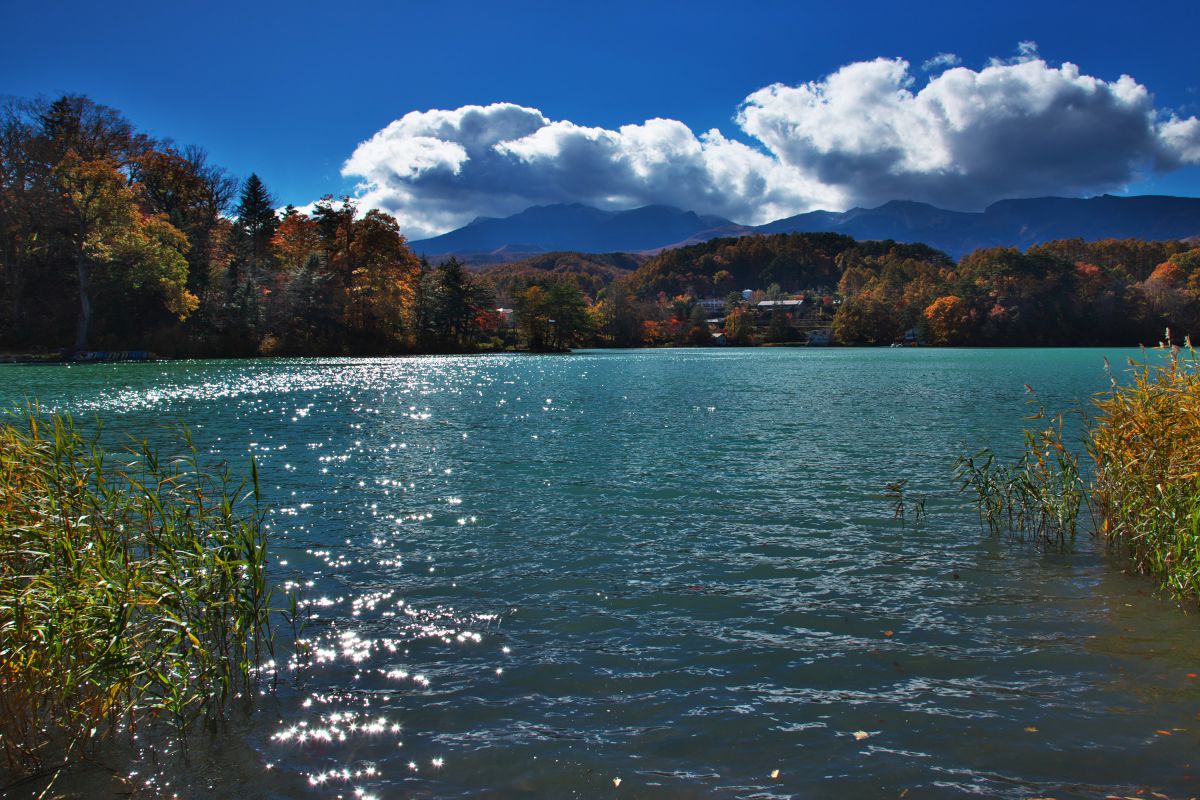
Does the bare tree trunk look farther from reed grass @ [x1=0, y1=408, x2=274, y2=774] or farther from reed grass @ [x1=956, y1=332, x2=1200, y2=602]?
reed grass @ [x1=956, y1=332, x2=1200, y2=602]

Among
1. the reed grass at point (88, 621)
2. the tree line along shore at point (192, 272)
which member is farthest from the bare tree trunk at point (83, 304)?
the reed grass at point (88, 621)

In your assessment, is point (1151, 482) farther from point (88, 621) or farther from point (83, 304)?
point (83, 304)

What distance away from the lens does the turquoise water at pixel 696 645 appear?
5.75m

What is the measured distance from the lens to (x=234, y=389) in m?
42.9

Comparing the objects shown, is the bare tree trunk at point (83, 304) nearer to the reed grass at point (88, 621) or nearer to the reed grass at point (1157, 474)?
the reed grass at point (88, 621)

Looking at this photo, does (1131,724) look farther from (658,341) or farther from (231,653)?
(658,341)

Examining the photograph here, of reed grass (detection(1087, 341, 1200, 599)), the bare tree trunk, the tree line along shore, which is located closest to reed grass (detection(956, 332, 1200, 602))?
reed grass (detection(1087, 341, 1200, 599))

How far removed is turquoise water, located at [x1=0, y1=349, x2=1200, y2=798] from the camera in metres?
5.75

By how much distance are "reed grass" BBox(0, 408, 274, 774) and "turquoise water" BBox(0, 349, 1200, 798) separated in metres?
0.78

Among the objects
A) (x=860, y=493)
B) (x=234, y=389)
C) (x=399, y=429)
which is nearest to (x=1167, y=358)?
(x=860, y=493)

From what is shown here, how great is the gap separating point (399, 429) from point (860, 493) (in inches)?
742

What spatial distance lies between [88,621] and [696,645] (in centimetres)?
618

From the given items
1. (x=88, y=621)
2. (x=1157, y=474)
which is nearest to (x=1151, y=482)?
(x=1157, y=474)

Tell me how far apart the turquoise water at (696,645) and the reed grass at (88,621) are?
2.57 ft
